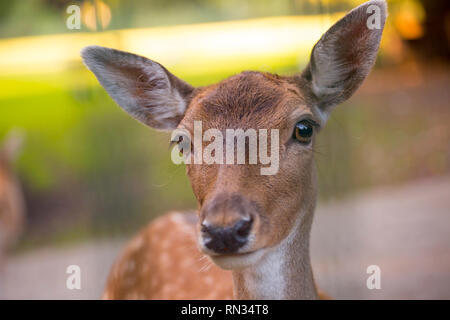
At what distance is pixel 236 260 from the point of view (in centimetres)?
216

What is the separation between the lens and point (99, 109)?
5.56 m

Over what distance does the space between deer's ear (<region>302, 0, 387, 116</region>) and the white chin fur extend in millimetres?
892

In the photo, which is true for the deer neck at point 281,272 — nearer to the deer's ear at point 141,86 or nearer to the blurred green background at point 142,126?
the blurred green background at point 142,126

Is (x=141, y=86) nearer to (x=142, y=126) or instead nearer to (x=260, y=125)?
(x=260, y=125)

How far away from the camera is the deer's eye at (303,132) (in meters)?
2.49

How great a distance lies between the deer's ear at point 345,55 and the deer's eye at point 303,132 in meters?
0.25

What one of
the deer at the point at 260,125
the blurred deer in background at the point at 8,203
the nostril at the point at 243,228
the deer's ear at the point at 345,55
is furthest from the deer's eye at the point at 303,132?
the blurred deer in background at the point at 8,203

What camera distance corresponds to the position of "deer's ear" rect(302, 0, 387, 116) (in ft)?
8.14

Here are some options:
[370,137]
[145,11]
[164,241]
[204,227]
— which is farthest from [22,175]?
[204,227]

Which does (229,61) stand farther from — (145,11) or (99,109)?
(99,109)

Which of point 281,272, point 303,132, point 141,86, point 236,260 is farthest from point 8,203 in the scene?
point 236,260

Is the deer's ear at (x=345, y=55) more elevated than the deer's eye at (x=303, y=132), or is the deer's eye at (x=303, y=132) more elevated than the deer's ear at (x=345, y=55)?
the deer's ear at (x=345, y=55)

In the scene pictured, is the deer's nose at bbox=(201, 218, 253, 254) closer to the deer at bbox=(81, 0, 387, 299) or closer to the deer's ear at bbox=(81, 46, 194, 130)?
the deer at bbox=(81, 0, 387, 299)

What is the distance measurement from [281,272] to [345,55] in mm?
998
